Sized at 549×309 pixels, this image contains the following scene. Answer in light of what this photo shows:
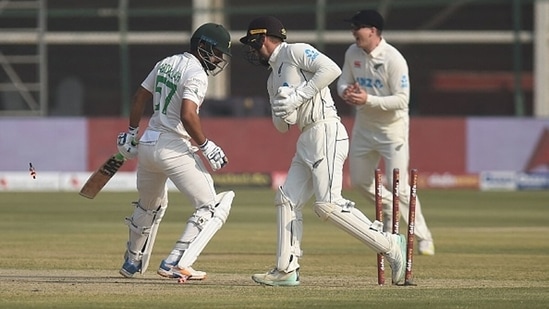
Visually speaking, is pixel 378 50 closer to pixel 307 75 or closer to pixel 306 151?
pixel 307 75

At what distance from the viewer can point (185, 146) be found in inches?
358

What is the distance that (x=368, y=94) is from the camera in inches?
459

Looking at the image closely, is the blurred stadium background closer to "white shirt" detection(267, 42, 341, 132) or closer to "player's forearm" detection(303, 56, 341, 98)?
"white shirt" detection(267, 42, 341, 132)

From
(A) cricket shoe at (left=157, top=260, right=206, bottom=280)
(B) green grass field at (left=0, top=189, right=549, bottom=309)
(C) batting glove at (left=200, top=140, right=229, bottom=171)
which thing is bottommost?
(B) green grass field at (left=0, top=189, right=549, bottom=309)

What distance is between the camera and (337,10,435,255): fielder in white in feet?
37.7

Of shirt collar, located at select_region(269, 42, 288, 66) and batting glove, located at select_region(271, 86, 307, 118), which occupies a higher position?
shirt collar, located at select_region(269, 42, 288, 66)

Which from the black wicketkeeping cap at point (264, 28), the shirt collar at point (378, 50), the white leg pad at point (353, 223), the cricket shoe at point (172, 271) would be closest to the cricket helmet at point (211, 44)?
the black wicketkeeping cap at point (264, 28)

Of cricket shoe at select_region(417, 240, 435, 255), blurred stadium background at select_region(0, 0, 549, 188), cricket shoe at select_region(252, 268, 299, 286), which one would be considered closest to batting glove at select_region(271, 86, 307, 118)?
cricket shoe at select_region(252, 268, 299, 286)

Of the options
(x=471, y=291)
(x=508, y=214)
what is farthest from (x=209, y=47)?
(x=508, y=214)

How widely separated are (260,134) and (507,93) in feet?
23.6

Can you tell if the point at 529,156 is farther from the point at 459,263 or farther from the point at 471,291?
the point at 471,291

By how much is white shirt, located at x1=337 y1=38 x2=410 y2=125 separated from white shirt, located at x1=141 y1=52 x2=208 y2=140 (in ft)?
8.58

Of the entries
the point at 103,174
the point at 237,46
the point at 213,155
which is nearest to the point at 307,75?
the point at 213,155

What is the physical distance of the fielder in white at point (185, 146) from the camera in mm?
8930
